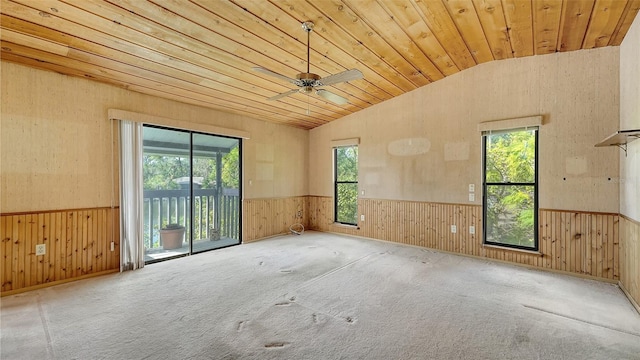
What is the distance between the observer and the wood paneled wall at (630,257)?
9.47ft

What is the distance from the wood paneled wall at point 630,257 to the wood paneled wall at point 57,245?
6.47 metres

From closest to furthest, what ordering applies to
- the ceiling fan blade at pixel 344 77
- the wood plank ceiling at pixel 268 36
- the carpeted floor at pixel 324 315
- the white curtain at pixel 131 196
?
the carpeted floor at pixel 324 315, the wood plank ceiling at pixel 268 36, the ceiling fan blade at pixel 344 77, the white curtain at pixel 131 196

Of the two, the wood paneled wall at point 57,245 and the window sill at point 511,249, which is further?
the window sill at point 511,249

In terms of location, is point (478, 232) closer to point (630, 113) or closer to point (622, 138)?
point (622, 138)

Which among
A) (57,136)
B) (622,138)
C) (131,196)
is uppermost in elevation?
(57,136)

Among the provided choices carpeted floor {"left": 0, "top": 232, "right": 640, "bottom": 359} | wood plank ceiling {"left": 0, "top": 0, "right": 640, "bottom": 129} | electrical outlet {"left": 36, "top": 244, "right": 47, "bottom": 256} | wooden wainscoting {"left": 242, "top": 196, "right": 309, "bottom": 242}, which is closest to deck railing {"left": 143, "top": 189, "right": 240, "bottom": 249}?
wooden wainscoting {"left": 242, "top": 196, "right": 309, "bottom": 242}

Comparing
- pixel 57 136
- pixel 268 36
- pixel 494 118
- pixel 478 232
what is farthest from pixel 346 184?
pixel 57 136

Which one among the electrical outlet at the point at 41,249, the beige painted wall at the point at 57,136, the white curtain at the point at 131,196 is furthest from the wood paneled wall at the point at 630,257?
the electrical outlet at the point at 41,249

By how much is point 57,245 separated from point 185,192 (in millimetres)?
1804

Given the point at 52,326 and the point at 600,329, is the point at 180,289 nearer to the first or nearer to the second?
the point at 52,326

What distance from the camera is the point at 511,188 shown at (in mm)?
4492

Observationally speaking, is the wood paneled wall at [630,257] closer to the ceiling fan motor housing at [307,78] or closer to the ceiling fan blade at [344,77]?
the ceiling fan blade at [344,77]

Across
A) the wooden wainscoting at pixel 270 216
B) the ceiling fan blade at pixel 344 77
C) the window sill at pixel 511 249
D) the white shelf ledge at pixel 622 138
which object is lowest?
the window sill at pixel 511 249

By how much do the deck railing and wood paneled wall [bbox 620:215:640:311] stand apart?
232 inches
